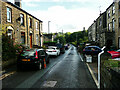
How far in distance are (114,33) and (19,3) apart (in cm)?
1846

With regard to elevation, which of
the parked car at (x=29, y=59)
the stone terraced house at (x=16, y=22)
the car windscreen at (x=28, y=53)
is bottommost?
the parked car at (x=29, y=59)

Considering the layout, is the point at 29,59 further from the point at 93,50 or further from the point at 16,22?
the point at 16,22

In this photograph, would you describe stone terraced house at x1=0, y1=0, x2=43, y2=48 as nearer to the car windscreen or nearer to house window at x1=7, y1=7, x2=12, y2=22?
house window at x1=7, y1=7, x2=12, y2=22

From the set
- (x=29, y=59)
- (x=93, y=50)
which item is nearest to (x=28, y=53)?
(x=29, y=59)

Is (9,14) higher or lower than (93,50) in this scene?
higher

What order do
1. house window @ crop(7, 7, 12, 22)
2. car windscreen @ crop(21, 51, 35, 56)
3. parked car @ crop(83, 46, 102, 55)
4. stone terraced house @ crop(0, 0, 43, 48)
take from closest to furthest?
car windscreen @ crop(21, 51, 35, 56) → stone terraced house @ crop(0, 0, 43, 48) → parked car @ crop(83, 46, 102, 55) → house window @ crop(7, 7, 12, 22)

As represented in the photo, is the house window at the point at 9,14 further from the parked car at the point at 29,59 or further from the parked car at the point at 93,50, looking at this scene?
the parked car at the point at 93,50

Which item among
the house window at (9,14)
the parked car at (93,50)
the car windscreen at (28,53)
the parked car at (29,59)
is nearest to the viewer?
the parked car at (29,59)

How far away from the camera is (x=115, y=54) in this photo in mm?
11992

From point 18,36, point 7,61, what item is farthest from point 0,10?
point 7,61

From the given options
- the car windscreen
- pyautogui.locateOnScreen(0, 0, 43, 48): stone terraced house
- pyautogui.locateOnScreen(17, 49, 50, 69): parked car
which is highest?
pyautogui.locateOnScreen(0, 0, 43, 48): stone terraced house

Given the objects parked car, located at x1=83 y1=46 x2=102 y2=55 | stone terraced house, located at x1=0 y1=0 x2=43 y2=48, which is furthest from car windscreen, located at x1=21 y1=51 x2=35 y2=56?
parked car, located at x1=83 y1=46 x2=102 y2=55

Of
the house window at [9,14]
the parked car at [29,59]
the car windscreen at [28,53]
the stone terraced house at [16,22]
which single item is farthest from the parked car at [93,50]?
the house window at [9,14]

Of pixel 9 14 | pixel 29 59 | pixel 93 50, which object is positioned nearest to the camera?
pixel 29 59
